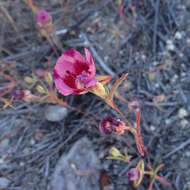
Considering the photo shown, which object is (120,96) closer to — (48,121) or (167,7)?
(48,121)

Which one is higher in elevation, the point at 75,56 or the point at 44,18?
the point at 44,18

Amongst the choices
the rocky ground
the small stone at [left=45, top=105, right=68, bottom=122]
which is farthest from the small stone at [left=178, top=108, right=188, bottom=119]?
the small stone at [left=45, top=105, right=68, bottom=122]

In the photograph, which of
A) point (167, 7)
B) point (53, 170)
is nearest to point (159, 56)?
point (167, 7)

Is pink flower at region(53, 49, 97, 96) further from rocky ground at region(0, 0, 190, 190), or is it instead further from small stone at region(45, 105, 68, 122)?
small stone at region(45, 105, 68, 122)

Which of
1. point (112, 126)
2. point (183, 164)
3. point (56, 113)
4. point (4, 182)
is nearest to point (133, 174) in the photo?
point (112, 126)

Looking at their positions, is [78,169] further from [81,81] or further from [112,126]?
[81,81]
